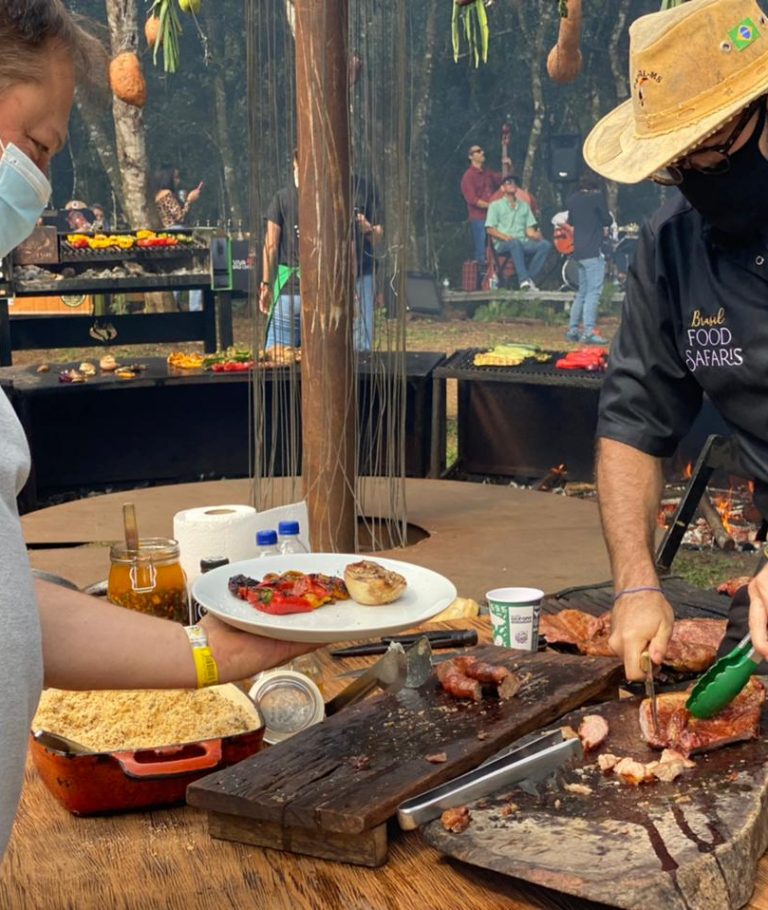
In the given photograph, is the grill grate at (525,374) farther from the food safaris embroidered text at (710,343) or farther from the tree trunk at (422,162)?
the tree trunk at (422,162)

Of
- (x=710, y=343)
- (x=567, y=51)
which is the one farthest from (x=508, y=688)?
(x=567, y=51)

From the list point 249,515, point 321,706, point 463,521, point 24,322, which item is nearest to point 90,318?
point 24,322

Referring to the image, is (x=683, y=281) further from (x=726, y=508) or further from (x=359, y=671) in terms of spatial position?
(x=726, y=508)

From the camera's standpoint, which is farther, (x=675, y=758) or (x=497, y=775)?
(x=675, y=758)

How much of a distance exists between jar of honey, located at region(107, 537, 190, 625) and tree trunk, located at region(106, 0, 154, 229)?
16.0 metres

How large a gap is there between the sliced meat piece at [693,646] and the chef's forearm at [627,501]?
17 centimetres

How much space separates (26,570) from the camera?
5.02 feet

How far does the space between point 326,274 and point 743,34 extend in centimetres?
209

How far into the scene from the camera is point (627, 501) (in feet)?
9.68

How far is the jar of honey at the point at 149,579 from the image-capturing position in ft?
8.09

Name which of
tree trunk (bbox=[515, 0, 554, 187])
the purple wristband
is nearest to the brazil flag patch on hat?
the purple wristband

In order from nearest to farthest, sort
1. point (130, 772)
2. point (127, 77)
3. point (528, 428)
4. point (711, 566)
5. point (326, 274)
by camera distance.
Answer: point (130, 772) → point (326, 274) → point (711, 566) → point (528, 428) → point (127, 77)

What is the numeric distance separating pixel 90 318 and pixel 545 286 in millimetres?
13402

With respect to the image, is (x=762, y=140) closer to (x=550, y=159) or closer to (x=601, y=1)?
(x=550, y=159)
